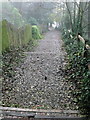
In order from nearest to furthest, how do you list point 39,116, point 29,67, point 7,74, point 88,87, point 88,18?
point 39,116 < point 88,87 < point 7,74 < point 29,67 < point 88,18

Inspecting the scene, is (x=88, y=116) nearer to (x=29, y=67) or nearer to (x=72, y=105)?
(x=72, y=105)

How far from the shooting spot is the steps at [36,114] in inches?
85.7

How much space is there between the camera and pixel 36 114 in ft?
7.53

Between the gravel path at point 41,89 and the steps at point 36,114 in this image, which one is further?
the gravel path at point 41,89

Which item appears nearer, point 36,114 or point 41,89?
point 36,114

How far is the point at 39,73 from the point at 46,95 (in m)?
1.18

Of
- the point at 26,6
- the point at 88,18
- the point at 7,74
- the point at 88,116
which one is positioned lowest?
the point at 88,116

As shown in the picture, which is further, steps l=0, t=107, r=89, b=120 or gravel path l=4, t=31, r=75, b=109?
gravel path l=4, t=31, r=75, b=109

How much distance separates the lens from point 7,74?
3646 mm

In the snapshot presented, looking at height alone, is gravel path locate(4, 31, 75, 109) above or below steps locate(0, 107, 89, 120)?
above

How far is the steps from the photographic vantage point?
7.14 ft

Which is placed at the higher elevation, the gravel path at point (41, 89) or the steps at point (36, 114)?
the gravel path at point (41, 89)

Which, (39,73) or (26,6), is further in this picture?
(26,6)

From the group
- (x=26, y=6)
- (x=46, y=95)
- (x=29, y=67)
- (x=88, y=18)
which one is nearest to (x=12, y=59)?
(x=29, y=67)
